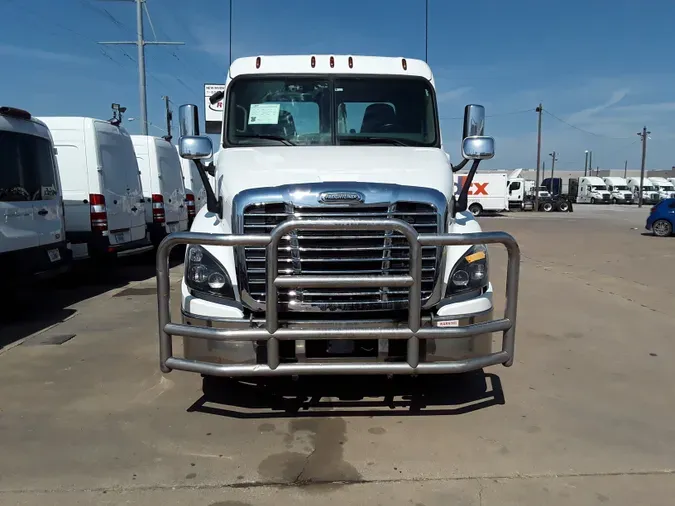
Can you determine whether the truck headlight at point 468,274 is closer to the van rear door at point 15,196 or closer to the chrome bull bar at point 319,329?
the chrome bull bar at point 319,329

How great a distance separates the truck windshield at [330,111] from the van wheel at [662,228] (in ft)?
56.3

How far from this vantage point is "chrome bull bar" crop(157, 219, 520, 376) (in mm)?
3518

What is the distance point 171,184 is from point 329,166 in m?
9.24

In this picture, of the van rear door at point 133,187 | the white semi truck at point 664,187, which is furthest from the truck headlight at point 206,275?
the white semi truck at point 664,187

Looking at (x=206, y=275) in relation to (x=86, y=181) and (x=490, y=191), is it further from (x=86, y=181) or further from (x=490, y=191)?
(x=490, y=191)

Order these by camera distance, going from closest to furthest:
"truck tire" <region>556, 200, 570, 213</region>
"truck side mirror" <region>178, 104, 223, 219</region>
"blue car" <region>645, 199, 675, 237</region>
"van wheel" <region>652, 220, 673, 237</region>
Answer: "truck side mirror" <region>178, 104, 223, 219</region> < "blue car" <region>645, 199, 675, 237</region> < "van wheel" <region>652, 220, 673, 237</region> < "truck tire" <region>556, 200, 570, 213</region>

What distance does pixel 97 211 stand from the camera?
922 centimetres

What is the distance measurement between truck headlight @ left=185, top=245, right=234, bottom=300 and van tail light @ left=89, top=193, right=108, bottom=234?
5.92 meters

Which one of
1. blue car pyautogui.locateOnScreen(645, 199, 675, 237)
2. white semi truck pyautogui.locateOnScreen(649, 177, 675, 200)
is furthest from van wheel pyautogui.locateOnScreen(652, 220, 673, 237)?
white semi truck pyautogui.locateOnScreen(649, 177, 675, 200)

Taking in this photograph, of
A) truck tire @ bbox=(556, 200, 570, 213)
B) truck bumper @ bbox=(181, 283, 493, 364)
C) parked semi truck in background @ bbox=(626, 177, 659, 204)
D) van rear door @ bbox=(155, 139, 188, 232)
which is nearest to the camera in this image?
truck bumper @ bbox=(181, 283, 493, 364)

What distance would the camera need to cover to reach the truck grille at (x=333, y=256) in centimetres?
381

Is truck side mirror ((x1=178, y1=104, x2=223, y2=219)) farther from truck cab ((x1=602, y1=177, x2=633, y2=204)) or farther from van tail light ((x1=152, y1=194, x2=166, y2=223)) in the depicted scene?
truck cab ((x1=602, y1=177, x2=633, y2=204))

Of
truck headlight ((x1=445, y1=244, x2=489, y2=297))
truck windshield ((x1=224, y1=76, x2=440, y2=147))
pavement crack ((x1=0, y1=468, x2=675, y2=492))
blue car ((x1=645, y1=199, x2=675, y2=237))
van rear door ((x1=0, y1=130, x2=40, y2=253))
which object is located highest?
truck windshield ((x1=224, y1=76, x2=440, y2=147))

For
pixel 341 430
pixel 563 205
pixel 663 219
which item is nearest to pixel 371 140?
pixel 341 430
